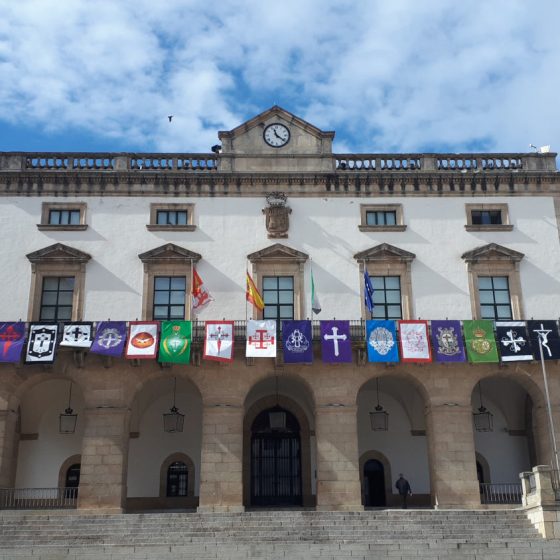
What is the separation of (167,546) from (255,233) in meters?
13.2

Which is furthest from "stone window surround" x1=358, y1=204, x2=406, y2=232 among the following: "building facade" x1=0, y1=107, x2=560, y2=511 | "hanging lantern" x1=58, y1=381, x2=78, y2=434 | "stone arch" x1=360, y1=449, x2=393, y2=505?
"hanging lantern" x1=58, y1=381, x2=78, y2=434

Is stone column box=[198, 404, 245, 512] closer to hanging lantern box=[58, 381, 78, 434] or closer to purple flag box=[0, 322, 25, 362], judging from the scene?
hanging lantern box=[58, 381, 78, 434]

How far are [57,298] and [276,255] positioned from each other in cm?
866

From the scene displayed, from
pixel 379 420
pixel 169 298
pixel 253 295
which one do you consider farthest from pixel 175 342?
pixel 379 420

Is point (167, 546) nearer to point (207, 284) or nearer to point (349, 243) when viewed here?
point (207, 284)

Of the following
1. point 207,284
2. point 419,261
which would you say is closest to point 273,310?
point 207,284

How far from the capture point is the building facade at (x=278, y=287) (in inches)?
1202

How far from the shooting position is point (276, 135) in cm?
3428

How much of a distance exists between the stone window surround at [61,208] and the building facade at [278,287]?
0.06m

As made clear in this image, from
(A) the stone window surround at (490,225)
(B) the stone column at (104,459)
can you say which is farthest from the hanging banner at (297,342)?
(A) the stone window surround at (490,225)

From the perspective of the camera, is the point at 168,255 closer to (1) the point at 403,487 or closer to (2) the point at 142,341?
(2) the point at 142,341

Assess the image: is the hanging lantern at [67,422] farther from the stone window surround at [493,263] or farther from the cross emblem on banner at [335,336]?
the stone window surround at [493,263]

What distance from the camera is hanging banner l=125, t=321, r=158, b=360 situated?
29625 mm

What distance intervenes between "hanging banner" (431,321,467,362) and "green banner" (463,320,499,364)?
0.84 feet
